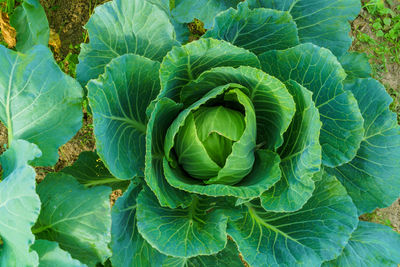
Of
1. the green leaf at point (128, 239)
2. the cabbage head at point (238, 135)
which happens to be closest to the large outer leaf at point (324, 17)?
the cabbage head at point (238, 135)

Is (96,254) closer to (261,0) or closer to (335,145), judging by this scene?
(335,145)

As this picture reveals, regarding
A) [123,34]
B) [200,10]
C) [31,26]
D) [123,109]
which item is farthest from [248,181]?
[31,26]

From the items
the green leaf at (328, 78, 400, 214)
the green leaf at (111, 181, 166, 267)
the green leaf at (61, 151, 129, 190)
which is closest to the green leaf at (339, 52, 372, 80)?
the green leaf at (328, 78, 400, 214)

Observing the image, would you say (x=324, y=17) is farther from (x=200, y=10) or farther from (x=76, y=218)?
(x=76, y=218)

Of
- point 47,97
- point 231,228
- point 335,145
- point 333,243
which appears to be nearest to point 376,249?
point 333,243

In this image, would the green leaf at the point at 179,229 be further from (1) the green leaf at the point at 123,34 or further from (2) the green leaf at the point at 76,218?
(1) the green leaf at the point at 123,34

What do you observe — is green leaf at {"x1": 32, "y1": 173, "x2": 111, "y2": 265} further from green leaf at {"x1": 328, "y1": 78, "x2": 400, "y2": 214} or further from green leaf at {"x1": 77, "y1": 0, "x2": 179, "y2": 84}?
green leaf at {"x1": 328, "y1": 78, "x2": 400, "y2": 214}

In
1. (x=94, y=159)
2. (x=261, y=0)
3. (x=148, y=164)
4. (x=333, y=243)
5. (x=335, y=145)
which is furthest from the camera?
(x=94, y=159)

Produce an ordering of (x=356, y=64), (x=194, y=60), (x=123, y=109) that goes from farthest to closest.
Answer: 1. (x=356, y=64)
2. (x=123, y=109)
3. (x=194, y=60)
